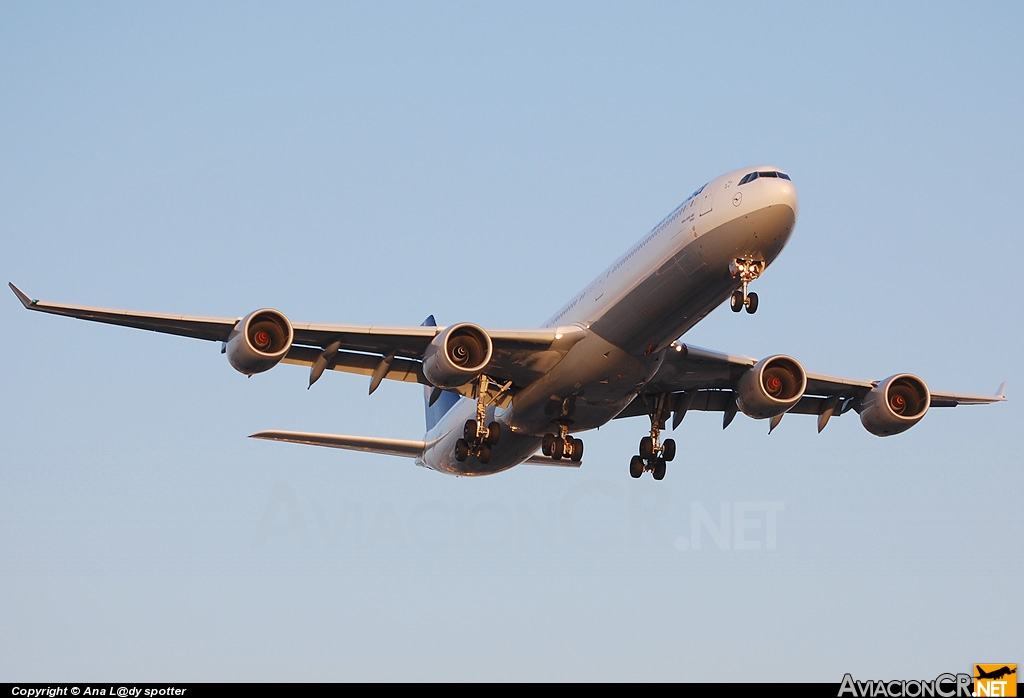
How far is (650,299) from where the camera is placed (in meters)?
34.4

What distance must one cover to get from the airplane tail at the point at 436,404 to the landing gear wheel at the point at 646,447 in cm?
605

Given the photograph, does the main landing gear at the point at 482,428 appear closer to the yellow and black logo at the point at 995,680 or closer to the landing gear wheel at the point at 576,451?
the landing gear wheel at the point at 576,451

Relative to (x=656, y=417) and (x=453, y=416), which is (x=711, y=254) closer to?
(x=656, y=417)

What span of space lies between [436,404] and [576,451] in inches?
311

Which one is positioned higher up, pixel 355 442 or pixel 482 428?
pixel 355 442

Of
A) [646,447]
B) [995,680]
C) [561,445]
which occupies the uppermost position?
[646,447]

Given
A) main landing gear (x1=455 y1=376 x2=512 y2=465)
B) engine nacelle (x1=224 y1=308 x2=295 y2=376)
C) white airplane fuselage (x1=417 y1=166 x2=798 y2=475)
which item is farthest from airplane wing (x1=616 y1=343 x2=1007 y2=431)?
engine nacelle (x1=224 y1=308 x2=295 y2=376)

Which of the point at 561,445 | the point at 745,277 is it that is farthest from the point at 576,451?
the point at 745,277

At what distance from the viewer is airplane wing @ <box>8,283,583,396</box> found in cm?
3503

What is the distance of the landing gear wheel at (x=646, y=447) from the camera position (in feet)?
136

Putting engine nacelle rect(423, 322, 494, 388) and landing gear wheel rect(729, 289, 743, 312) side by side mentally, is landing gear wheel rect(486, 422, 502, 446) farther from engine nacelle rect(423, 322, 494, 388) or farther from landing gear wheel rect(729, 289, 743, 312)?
landing gear wheel rect(729, 289, 743, 312)

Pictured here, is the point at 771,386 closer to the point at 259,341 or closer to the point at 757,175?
the point at 757,175

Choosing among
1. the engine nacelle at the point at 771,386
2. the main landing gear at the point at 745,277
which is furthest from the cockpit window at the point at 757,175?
the engine nacelle at the point at 771,386

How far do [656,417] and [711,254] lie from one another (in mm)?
9801
